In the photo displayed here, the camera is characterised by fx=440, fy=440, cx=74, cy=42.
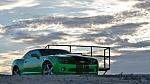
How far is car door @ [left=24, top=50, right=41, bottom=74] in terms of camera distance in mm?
20328

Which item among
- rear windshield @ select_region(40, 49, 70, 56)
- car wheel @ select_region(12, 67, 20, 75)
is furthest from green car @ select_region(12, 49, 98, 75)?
car wheel @ select_region(12, 67, 20, 75)

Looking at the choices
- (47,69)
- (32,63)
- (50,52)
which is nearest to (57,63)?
(47,69)

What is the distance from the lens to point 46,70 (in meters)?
19.6

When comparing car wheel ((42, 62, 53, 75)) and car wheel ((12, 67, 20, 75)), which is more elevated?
car wheel ((42, 62, 53, 75))

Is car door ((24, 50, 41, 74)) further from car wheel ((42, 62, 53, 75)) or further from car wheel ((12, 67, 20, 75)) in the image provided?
car wheel ((12, 67, 20, 75))

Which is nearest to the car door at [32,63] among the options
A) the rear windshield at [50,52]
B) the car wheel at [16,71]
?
the rear windshield at [50,52]

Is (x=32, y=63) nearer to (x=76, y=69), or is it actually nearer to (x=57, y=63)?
(x=57, y=63)

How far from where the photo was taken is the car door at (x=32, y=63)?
20328 mm

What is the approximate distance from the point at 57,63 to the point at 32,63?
2452 mm

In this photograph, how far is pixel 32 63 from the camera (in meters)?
20.9

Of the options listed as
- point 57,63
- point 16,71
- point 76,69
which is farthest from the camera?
point 16,71

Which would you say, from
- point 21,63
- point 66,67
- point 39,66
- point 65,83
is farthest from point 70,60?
point 65,83

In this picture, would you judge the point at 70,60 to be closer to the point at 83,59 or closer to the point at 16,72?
the point at 83,59

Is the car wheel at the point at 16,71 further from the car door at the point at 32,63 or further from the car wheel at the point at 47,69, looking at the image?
the car wheel at the point at 47,69
